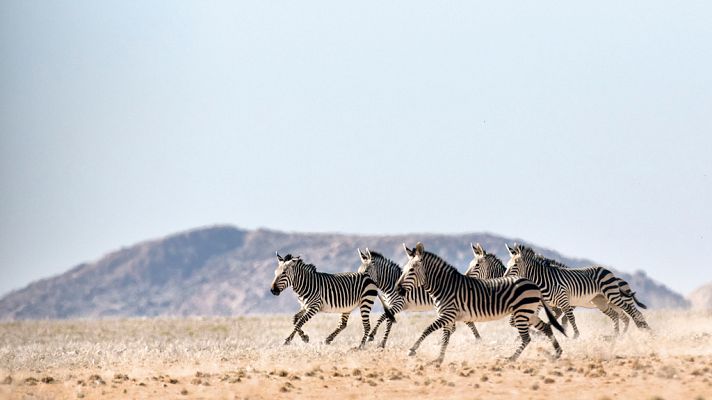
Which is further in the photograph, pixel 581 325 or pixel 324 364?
pixel 581 325

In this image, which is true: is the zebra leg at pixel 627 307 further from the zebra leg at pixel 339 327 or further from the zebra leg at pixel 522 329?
the zebra leg at pixel 522 329

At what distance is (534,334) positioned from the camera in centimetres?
2497

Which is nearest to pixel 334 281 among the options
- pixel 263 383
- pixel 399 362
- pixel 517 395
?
pixel 399 362

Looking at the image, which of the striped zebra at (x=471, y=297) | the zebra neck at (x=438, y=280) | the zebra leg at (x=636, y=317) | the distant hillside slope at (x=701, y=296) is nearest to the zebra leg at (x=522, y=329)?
the striped zebra at (x=471, y=297)

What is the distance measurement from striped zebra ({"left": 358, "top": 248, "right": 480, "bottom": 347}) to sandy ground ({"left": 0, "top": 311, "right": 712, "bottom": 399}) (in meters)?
0.79

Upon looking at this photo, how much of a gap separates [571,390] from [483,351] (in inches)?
199

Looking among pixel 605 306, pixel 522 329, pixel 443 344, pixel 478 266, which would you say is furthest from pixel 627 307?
pixel 443 344

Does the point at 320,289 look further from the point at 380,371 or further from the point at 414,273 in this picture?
the point at 380,371

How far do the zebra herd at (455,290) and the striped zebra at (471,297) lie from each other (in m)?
0.02

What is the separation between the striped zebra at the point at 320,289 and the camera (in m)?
23.6

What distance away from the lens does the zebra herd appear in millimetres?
19625

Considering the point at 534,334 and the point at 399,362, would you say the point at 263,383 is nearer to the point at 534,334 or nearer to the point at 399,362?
the point at 399,362

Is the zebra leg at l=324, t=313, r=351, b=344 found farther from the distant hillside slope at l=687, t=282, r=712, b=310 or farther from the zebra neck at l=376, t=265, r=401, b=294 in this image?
the distant hillside slope at l=687, t=282, r=712, b=310

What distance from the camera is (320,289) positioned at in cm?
2377
